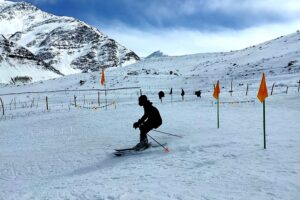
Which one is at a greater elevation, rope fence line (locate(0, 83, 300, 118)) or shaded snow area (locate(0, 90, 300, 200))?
rope fence line (locate(0, 83, 300, 118))

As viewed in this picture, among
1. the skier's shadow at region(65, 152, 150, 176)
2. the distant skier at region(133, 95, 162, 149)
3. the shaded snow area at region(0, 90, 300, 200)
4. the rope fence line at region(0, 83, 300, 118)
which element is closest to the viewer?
the shaded snow area at region(0, 90, 300, 200)

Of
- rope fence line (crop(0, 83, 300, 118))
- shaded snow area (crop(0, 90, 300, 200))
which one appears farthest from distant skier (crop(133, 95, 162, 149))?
rope fence line (crop(0, 83, 300, 118))

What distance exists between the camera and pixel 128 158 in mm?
11727

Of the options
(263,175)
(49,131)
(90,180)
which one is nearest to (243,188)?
(263,175)

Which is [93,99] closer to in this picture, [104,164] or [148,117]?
[148,117]

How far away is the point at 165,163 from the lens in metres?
10.1

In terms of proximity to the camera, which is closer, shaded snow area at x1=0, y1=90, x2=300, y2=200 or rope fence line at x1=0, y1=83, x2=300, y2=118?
shaded snow area at x1=0, y1=90, x2=300, y2=200

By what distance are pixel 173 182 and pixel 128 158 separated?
3737mm

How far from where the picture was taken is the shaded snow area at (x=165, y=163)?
7652 mm

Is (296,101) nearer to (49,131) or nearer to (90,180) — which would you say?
(49,131)

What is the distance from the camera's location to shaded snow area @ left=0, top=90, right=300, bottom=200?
25.1 feet

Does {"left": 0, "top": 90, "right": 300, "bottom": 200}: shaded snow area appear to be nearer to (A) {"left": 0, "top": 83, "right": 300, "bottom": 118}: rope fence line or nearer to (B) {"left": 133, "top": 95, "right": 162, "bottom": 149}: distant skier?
(B) {"left": 133, "top": 95, "right": 162, "bottom": 149}: distant skier

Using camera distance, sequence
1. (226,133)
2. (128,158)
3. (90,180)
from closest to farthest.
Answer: (90,180), (128,158), (226,133)

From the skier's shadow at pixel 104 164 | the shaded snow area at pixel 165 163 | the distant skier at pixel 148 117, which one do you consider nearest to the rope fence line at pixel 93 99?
the shaded snow area at pixel 165 163
